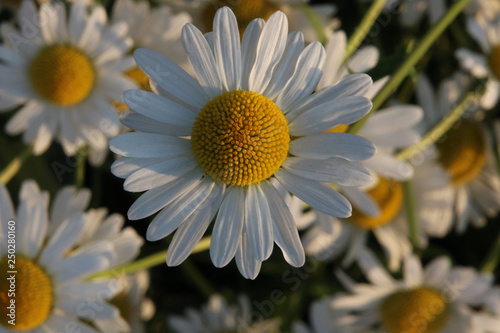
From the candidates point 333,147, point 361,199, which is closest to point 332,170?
point 333,147

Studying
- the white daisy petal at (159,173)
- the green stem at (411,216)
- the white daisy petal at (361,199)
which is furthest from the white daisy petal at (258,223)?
the green stem at (411,216)

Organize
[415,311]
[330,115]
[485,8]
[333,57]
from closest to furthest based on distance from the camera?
[330,115]
[333,57]
[415,311]
[485,8]

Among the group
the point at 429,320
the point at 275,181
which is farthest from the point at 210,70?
the point at 429,320

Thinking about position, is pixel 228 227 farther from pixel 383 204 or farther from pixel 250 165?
pixel 383 204

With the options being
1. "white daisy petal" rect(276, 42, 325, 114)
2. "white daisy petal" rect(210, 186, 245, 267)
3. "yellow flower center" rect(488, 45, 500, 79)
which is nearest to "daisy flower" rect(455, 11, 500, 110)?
"yellow flower center" rect(488, 45, 500, 79)

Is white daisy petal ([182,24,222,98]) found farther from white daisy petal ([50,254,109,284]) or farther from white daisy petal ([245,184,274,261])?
white daisy petal ([50,254,109,284])

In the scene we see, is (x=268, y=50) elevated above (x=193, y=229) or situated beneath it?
elevated above

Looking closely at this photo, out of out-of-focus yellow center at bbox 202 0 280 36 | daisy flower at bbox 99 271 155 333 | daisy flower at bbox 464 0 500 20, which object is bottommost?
daisy flower at bbox 99 271 155 333
